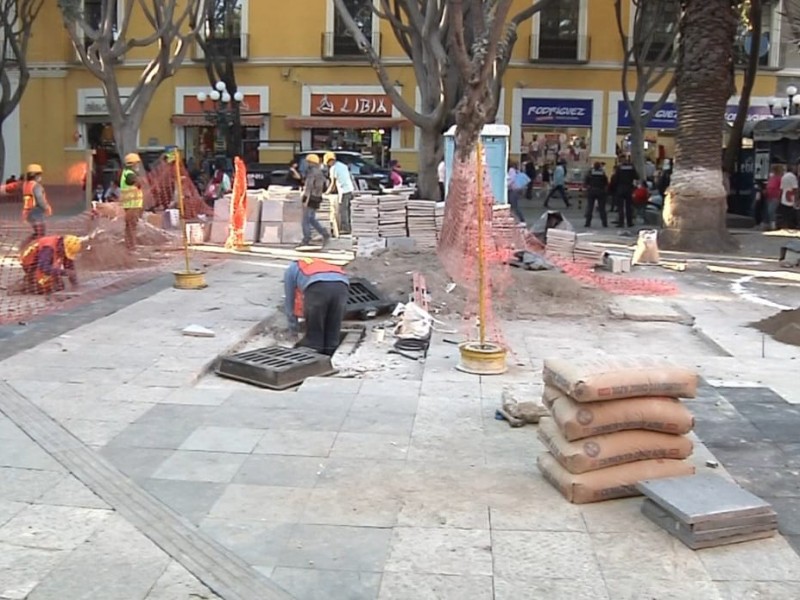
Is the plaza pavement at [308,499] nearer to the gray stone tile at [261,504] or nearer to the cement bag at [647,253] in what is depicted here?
the gray stone tile at [261,504]

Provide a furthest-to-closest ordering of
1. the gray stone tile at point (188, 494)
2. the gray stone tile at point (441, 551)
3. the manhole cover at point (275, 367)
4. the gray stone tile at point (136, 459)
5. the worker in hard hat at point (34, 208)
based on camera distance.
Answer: the worker in hard hat at point (34, 208) → the manhole cover at point (275, 367) → the gray stone tile at point (136, 459) → the gray stone tile at point (188, 494) → the gray stone tile at point (441, 551)

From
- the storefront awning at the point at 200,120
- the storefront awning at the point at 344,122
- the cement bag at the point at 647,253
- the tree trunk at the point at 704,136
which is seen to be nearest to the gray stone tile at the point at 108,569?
the cement bag at the point at 647,253

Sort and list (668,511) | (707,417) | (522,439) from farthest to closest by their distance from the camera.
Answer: (707,417), (522,439), (668,511)

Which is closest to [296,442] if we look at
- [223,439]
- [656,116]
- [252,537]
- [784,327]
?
[223,439]

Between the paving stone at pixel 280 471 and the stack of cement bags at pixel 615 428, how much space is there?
132 centimetres

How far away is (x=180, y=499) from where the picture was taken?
4977 mm

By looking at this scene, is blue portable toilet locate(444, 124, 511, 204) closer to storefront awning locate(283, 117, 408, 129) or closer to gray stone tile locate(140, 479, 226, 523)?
gray stone tile locate(140, 479, 226, 523)

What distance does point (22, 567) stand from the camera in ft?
13.6

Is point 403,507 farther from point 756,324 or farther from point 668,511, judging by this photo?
point 756,324

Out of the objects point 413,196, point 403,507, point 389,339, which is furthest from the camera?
point 413,196

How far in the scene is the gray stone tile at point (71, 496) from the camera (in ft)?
16.0

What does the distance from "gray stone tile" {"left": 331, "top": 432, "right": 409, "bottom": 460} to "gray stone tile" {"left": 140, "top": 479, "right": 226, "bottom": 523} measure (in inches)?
33.6

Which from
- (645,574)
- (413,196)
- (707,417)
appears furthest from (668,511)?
(413,196)

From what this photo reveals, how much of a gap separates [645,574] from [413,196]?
15163 mm
